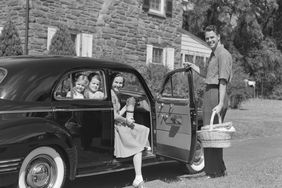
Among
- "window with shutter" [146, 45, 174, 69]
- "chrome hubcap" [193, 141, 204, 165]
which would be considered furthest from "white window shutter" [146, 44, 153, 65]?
"chrome hubcap" [193, 141, 204, 165]

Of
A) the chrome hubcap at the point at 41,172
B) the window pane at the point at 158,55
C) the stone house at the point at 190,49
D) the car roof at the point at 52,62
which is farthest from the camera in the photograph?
the stone house at the point at 190,49

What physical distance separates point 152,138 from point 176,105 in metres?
0.56

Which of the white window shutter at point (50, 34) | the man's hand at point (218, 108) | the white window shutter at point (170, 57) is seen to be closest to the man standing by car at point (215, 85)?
the man's hand at point (218, 108)

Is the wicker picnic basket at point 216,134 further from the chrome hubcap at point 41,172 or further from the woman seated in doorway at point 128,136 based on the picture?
the chrome hubcap at point 41,172

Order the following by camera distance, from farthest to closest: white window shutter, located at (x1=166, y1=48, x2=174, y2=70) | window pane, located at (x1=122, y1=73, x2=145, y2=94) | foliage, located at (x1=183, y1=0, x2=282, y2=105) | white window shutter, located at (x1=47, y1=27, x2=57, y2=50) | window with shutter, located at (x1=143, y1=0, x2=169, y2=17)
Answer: foliage, located at (x1=183, y1=0, x2=282, y2=105) < white window shutter, located at (x1=166, y1=48, x2=174, y2=70) < window with shutter, located at (x1=143, y1=0, x2=169, y2=17) < white window shutter, located at (x1=47, y1=27, x2=57, y2=50) < window pane, located at (x1=122, y1=73, x2=145, y2=94)

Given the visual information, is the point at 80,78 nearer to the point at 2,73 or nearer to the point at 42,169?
the point at 2,73

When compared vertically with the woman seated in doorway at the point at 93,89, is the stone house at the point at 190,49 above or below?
above

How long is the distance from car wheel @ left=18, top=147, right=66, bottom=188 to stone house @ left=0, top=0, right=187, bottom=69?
8.99m

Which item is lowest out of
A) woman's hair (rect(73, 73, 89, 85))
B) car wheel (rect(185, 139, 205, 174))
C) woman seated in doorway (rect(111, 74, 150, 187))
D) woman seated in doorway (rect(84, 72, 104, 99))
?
car wheel (rect(185, 139, 205, 174))

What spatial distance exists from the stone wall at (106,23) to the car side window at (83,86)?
8397mm

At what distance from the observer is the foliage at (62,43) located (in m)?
13.8

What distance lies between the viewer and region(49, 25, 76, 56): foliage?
1378 centimetres

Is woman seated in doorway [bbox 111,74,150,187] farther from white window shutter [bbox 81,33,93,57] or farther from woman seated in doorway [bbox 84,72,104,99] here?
white window shutter [bbox 81,33,93,57]

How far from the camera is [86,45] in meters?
15.5
